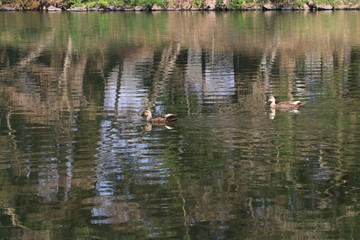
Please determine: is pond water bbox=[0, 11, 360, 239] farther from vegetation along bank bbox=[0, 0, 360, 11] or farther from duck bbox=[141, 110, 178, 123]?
vegetation along bank bbox=[0, 0, 360, 11]

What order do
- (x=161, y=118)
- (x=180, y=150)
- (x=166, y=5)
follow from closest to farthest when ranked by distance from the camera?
(x=180, y=150)
(x=161, y=118)
(x=166, y=5)

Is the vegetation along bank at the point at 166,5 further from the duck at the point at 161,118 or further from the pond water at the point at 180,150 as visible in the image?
the duck at the point at 161,118

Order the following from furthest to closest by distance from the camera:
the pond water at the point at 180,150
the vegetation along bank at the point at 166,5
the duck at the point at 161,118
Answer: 1. the vegetation along bank at the point at 166,5
2. the duck at the point at 161,118
3. the pond water at the point at 180,150

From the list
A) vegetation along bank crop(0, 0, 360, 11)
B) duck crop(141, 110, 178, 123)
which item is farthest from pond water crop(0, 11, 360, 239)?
vegetation along bank crop(0, 0, 360, 11)

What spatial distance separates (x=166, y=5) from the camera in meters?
97.8

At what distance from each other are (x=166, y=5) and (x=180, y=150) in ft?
270

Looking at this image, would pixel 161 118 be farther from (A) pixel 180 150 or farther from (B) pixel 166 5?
(B) pixel 166 5

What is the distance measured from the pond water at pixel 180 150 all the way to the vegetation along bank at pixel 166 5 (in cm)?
5866

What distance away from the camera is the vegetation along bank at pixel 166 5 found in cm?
9444

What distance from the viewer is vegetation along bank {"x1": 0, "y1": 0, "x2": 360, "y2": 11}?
9444 centimetres

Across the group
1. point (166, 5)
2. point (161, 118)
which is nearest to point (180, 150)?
point (161, 118)

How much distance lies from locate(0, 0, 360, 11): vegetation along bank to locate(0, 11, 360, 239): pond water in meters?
58.7

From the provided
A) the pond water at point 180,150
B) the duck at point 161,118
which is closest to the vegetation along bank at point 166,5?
the pond water at point 180,150

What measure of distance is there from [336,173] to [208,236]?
13.9 ft
